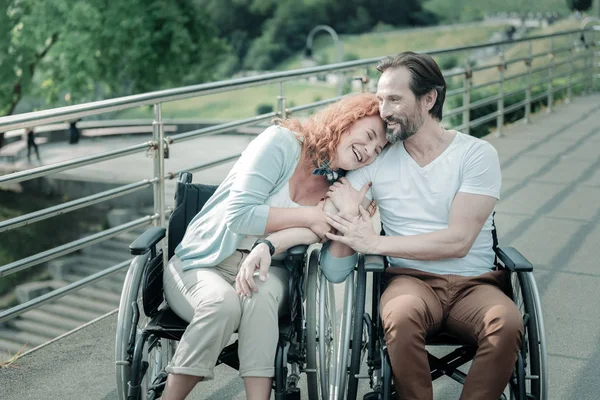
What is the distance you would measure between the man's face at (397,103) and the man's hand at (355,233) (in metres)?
0.27

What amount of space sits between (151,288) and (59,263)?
1938cm

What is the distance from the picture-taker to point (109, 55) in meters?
26.5

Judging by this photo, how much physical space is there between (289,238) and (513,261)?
2.14ft

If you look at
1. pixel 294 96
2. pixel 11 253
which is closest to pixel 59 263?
pixel 11 253

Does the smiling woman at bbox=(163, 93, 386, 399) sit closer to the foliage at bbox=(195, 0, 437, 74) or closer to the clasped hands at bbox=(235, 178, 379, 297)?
the clasped hands at bbox=(235, 178, 379, 297)

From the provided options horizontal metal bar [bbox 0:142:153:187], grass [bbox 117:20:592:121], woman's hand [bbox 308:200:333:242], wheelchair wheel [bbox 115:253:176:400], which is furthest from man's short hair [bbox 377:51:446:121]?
grass [bbox 117:20:592:121]

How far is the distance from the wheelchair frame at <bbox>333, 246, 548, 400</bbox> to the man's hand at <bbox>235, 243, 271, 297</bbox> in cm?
27

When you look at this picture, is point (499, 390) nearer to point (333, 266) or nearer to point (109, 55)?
point (333, 266)

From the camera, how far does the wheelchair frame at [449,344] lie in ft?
7.76

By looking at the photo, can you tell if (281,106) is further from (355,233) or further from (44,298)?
(355,233)

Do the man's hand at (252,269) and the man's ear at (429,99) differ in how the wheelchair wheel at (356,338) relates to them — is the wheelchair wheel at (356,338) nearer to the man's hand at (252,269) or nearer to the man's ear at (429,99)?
the man's hand at (252,269)

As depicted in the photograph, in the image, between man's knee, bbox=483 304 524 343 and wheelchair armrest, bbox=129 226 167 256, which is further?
wheelchair armrest, bbox=129 226 167 256

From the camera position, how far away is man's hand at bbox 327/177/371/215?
8.52 feet

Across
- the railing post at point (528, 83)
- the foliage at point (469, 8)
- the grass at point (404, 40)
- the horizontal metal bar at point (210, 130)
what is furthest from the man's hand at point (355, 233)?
the foliage at point (469, 8)
